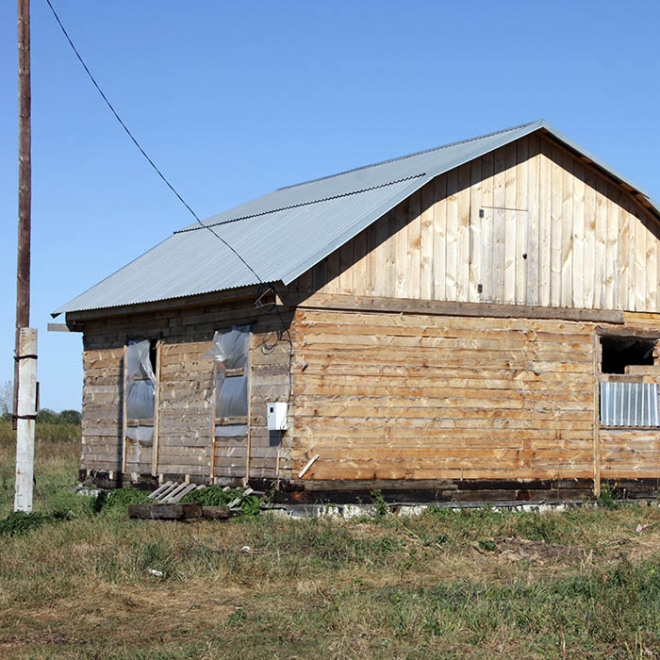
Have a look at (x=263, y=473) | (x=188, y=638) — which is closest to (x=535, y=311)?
(x=263, y=473)

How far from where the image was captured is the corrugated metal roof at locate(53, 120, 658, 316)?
16.4 meters

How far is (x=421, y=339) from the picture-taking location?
1700 centimetres

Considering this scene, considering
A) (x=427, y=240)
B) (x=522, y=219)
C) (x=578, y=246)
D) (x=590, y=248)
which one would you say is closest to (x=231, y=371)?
(x=427, y=240)

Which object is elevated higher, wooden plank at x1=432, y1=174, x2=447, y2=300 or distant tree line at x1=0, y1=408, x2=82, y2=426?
wooden plank at x1=432, y1=174, x2=447, y2=300

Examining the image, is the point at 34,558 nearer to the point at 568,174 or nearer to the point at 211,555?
the point at 211,555

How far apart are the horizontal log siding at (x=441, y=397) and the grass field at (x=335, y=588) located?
3.66 feet

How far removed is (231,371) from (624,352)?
7641mm

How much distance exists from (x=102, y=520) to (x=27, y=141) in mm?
5942

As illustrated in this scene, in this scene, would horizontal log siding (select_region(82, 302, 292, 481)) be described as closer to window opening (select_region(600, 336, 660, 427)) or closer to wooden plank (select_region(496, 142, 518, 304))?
wooden plank (select_region(496, 142, 518, 304))

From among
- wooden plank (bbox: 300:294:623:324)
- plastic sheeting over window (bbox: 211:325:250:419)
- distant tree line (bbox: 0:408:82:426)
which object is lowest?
distant tree line (bbox: 0:408:82:426)

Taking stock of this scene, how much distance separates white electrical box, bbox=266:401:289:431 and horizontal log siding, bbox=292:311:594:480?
21cm

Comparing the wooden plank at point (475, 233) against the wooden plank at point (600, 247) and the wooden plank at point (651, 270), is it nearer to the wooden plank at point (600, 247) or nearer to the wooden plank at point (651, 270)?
the wooden plank at point (600, 247)

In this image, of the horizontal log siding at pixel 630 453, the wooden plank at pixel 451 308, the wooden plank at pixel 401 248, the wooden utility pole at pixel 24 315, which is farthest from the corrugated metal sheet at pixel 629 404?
the wooden utility pole at pixel 24 315

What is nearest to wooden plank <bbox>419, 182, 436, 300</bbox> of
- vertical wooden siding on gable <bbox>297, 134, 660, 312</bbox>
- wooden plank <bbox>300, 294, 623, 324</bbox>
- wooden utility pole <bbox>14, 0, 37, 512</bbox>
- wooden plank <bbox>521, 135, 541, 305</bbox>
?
vertical wooden siding on gable <bbox>297, 134, 660, 312</bbox>
